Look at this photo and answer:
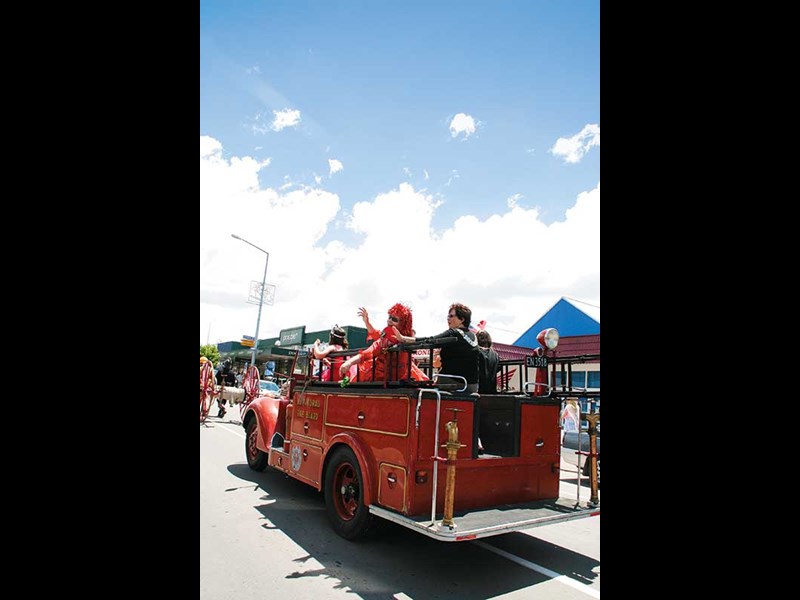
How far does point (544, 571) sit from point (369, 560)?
4.93 ft

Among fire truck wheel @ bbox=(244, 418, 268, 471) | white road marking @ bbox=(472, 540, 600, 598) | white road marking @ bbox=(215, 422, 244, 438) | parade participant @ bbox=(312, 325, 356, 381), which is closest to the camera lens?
white road marking @ bbox=(472, 540, 600, 598)

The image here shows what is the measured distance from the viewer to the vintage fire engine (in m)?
4.13

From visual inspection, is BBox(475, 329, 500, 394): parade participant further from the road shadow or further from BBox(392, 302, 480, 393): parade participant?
the road shadow

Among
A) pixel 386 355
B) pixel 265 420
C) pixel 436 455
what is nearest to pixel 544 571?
pixel 436 455

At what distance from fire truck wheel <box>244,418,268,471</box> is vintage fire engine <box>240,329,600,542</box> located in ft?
7.37

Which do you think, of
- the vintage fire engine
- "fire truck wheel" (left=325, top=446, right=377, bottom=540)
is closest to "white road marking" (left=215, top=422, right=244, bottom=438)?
the vintage fire engine

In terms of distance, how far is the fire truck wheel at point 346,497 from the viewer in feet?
15.3

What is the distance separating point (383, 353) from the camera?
5.08 meters

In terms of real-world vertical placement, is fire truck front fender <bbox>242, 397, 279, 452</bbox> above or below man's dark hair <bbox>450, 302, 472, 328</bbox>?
below
